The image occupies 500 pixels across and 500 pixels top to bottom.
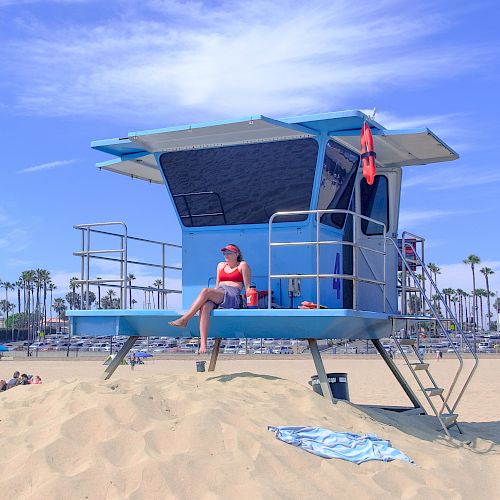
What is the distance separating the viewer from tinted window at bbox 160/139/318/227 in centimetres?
1027

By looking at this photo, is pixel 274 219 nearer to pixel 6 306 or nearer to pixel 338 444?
pixel 338 444

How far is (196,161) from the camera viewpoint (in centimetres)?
1080

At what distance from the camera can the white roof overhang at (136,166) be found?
38.8ft

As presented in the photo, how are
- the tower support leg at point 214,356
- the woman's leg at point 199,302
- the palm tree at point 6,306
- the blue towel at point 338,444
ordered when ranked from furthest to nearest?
the palm tree at point 6,306, the tower support leg at point 214,356, the woman's leg at point 199,302, the blue towel at point 338,444

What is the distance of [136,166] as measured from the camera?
40.1ft

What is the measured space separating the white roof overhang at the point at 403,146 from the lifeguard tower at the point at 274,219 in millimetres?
23

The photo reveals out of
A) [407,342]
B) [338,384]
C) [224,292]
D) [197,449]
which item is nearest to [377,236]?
[407,342]

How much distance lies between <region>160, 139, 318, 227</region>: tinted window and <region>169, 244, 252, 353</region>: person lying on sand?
1030 millimetres

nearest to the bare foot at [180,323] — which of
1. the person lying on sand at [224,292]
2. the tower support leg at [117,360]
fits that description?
the person lying on sand at [224,292]

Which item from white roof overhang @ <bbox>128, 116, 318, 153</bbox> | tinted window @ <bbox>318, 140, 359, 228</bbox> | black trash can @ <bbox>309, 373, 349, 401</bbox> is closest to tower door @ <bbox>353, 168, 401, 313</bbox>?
tinted window @ <bbox>318, 140, 359, 228</bbox>

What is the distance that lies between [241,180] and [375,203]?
2.69 meters

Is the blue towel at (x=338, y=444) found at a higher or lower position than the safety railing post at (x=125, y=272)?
lower

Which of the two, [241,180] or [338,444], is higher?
[241,180]

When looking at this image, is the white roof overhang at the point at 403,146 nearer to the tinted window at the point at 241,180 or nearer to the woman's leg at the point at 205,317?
the tinted window at the point at 241,180
